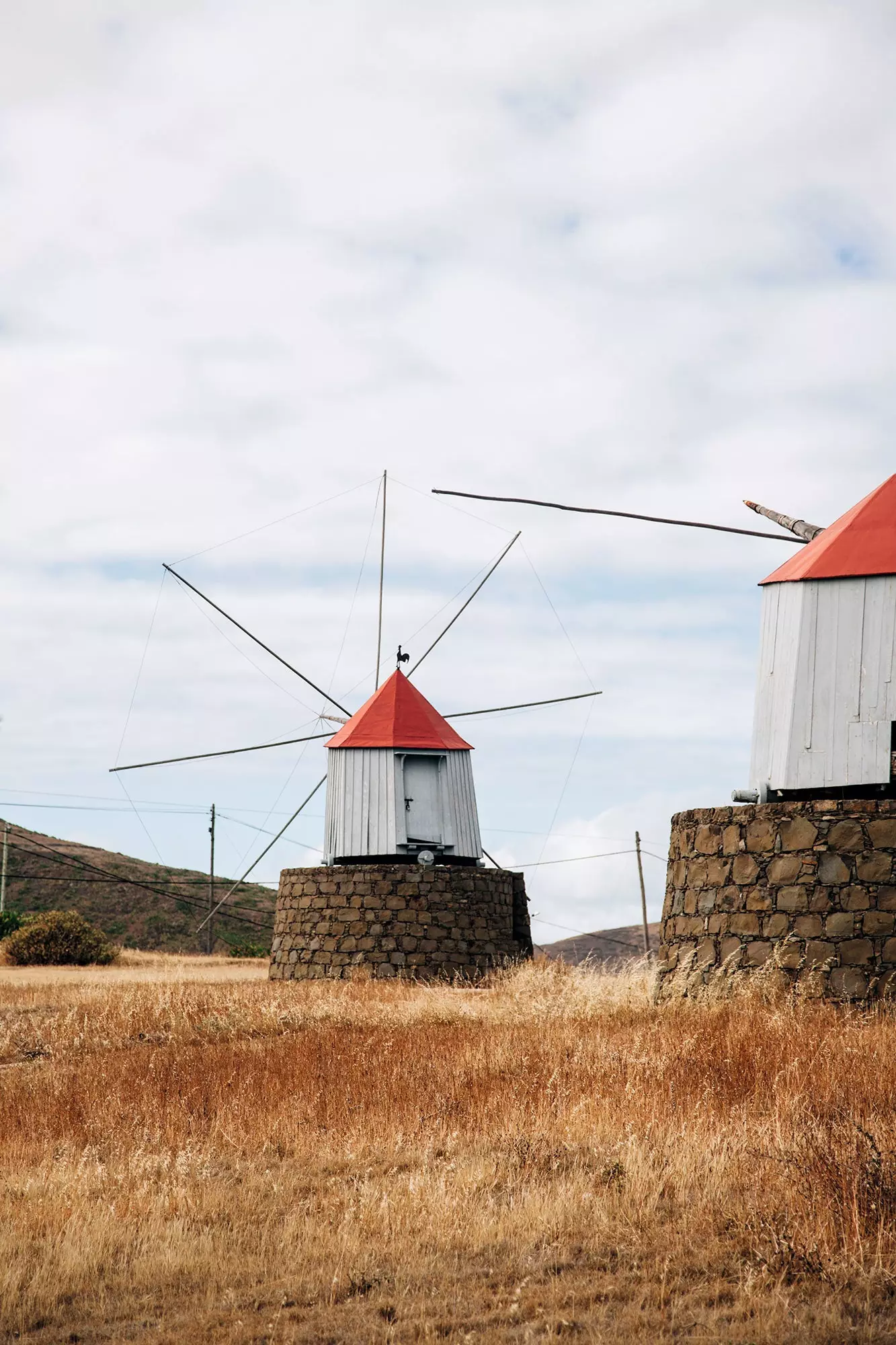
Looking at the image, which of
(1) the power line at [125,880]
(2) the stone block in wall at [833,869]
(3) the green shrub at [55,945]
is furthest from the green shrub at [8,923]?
(2) the stone block in wall at [833,869]

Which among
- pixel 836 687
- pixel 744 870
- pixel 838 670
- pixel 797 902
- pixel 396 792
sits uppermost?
pixel 838 670

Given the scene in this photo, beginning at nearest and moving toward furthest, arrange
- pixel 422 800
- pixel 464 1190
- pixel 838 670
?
pixel 464 1190 < pixel 838 670 < pixel 422 800

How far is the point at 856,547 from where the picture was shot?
15.0m

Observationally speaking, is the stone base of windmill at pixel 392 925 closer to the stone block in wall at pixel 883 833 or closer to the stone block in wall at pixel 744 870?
the stone block in wall at pixel 744 870

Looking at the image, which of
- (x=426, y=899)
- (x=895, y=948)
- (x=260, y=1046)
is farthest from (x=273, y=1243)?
(x=426, y=899)

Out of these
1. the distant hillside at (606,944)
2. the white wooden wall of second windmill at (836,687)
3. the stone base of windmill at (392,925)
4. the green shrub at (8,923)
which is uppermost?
the white wooden wall of second windmill at (836,687)

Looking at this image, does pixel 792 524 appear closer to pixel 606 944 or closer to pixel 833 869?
pixel 833 869

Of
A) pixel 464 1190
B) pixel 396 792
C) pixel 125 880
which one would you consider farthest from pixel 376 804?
pixel 125 880

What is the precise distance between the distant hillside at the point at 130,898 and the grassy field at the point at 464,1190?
44.7m

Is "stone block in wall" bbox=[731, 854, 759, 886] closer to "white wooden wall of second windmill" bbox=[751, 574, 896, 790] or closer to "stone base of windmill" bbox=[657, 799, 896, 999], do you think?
"stone base of windmill" bbox=[657, 799, 896, 999]

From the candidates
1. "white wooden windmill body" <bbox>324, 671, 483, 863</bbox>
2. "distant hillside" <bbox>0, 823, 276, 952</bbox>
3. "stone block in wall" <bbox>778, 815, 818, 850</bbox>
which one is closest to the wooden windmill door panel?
"white wooden windmill body" <bbox>324, 671, 483, 863</bbox>

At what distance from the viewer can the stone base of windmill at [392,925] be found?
25578 millimetres

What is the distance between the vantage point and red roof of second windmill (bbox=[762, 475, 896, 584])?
14.8m

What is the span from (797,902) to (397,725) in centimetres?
1462
